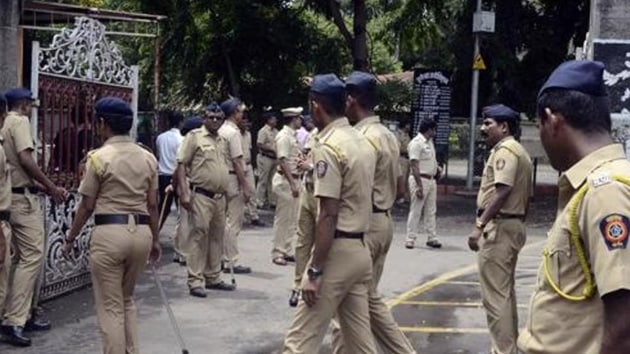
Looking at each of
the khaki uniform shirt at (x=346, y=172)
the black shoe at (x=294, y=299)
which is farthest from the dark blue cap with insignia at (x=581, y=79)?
the black shoe at (x=294, y=299)

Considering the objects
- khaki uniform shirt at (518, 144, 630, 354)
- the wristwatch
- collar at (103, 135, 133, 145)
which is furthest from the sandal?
khaki uniform shirt at (518, 144, 630, 354)

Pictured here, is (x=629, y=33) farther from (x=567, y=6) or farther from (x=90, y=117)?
(x=567, y=6)

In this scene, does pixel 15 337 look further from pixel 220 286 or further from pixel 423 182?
pixel 423 182

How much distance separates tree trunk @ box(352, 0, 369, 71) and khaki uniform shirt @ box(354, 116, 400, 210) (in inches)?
515

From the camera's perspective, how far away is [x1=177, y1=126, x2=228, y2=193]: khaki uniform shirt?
31.4ft

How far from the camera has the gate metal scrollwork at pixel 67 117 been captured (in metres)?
8.30

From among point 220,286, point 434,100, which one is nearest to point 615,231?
point 220,286

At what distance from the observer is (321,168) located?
5.44m

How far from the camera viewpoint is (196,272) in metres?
9.59

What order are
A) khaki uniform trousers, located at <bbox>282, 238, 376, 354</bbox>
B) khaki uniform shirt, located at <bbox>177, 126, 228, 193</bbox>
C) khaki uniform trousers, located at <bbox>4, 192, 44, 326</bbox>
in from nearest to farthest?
1. khaki uniform trousers, located at <bbox>282, 238, 376, 354</bbox>
2. khaki uniform trousers, located at <bbox>4, 192, 44, 326</bbox>
3. khaki uniform shirt, located at <bbox>177, 126, 228, 193</bbox>

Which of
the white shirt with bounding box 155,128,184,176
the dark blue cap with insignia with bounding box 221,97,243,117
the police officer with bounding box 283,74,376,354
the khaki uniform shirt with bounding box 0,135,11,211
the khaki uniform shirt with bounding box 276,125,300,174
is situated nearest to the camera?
the police officer with bounding box 283,74,376,354

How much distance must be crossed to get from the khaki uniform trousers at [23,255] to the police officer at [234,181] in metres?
2.82

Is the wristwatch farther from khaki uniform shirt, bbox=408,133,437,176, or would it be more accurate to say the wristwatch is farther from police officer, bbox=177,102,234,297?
khaki uniform shirt, bbox=408,133,437,176

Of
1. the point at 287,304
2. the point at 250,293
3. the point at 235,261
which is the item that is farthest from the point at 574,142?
the point at 235,261
